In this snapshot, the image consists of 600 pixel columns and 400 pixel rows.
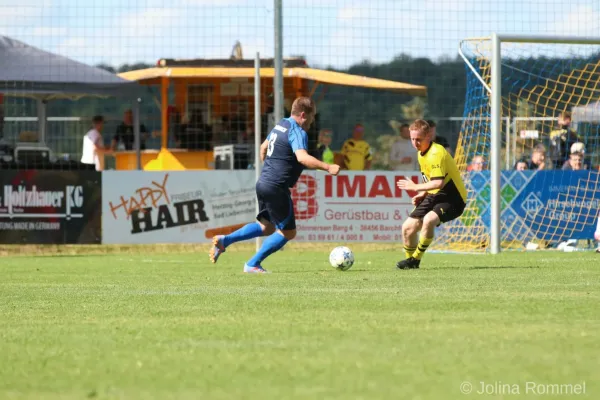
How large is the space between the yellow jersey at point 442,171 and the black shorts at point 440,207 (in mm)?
40

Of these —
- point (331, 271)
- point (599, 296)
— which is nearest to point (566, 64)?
point (331, 271)

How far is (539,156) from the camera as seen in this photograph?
1958 centimetres

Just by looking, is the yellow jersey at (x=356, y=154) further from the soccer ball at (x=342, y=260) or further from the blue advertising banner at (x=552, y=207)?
the soccer ball at (x=342, y=260)

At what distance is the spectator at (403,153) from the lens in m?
22.5

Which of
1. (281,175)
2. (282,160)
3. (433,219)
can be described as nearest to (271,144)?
(282,160)

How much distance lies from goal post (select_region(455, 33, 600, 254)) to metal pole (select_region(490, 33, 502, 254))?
126 mm

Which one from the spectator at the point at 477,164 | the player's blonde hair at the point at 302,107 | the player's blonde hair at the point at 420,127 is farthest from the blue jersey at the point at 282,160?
the spectator at the point at 477,164

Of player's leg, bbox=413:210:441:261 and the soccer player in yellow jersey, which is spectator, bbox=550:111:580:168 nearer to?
the soccer player in yellow jersey

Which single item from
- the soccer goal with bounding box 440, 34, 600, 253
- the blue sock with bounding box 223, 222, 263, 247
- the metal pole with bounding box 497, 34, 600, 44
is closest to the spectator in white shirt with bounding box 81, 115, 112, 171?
the soccer goal with bounding box 440, 34, 600, 253

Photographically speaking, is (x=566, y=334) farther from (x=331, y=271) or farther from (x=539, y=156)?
(x=539, y=156)

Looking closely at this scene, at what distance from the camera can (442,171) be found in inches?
503

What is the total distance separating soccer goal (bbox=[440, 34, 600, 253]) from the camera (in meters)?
18.4

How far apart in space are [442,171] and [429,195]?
541 mm

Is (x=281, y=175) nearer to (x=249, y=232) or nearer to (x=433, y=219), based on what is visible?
(x=249, y=232)
